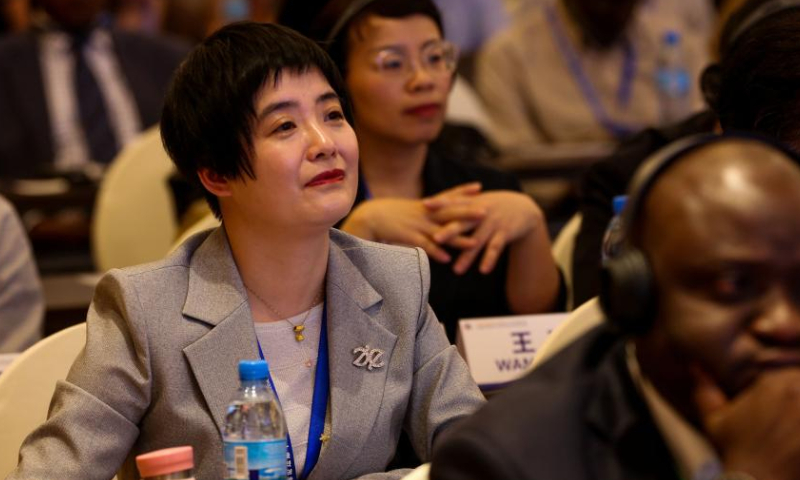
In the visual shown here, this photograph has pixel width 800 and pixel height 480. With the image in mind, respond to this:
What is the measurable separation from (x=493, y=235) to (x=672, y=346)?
5.11ft

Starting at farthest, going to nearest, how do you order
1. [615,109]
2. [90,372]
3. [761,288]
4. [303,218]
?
[615,109] → [303,218] → [90,372] → [761,288]

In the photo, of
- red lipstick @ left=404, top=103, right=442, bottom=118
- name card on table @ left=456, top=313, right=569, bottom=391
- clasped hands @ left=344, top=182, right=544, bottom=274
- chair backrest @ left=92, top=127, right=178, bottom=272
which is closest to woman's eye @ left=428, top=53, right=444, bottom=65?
red lipstick @ left=404, top=103, right=442, bottom=118

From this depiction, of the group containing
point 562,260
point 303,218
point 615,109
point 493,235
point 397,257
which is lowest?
point 615,109

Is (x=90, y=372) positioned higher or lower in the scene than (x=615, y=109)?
higher

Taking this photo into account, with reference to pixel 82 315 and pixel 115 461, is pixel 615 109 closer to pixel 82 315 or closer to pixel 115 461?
pixel 82 315

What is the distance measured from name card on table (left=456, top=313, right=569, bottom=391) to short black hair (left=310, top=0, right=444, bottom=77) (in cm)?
82

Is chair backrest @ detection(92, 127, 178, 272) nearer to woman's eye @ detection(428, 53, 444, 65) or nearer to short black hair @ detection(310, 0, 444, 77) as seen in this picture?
short black hair @ detection(310, 0, 444, 77)

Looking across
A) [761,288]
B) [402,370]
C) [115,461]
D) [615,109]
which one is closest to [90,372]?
[115,461]

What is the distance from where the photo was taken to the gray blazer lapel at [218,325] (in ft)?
6.03

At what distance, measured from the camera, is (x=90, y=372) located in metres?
1.80

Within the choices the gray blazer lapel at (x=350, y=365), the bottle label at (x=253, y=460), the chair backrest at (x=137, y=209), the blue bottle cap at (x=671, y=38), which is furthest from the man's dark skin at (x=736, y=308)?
the blue bottle cap at (x=671, y=38)

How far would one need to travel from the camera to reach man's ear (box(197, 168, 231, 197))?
6.58 feet

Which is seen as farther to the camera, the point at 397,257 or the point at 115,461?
the point at 397,257

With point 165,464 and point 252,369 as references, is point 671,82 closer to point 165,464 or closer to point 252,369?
point 252,369
